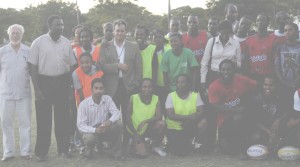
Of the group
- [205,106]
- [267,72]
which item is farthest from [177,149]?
[267,72]

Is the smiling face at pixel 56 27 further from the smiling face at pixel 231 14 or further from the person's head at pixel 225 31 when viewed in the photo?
the smiling face at pixel 231 14

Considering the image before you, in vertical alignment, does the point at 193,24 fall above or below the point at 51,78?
above

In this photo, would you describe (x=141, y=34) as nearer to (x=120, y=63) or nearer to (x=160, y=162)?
(x=120, y=63)

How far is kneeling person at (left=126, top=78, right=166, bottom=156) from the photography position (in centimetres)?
709

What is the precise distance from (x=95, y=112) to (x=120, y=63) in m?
0.88

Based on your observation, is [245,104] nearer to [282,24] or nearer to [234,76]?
[234,76]

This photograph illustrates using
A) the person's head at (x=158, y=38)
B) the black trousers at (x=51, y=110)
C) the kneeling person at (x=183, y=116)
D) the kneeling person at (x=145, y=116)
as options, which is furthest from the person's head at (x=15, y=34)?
the kneeling person at (x=183, y=116)

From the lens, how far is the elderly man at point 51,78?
6.58 metres

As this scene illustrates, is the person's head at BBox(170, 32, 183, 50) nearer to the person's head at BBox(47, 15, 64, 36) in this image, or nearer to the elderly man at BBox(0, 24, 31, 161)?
the person's head at BBox(47, 15, 64, 36)

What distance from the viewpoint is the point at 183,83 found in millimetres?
7004

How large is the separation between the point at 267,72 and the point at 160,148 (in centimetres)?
209

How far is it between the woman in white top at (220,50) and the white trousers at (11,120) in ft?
9.50

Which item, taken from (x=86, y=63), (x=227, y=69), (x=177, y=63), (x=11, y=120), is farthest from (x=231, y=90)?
(x=11, y=120)

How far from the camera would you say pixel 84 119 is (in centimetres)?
677
